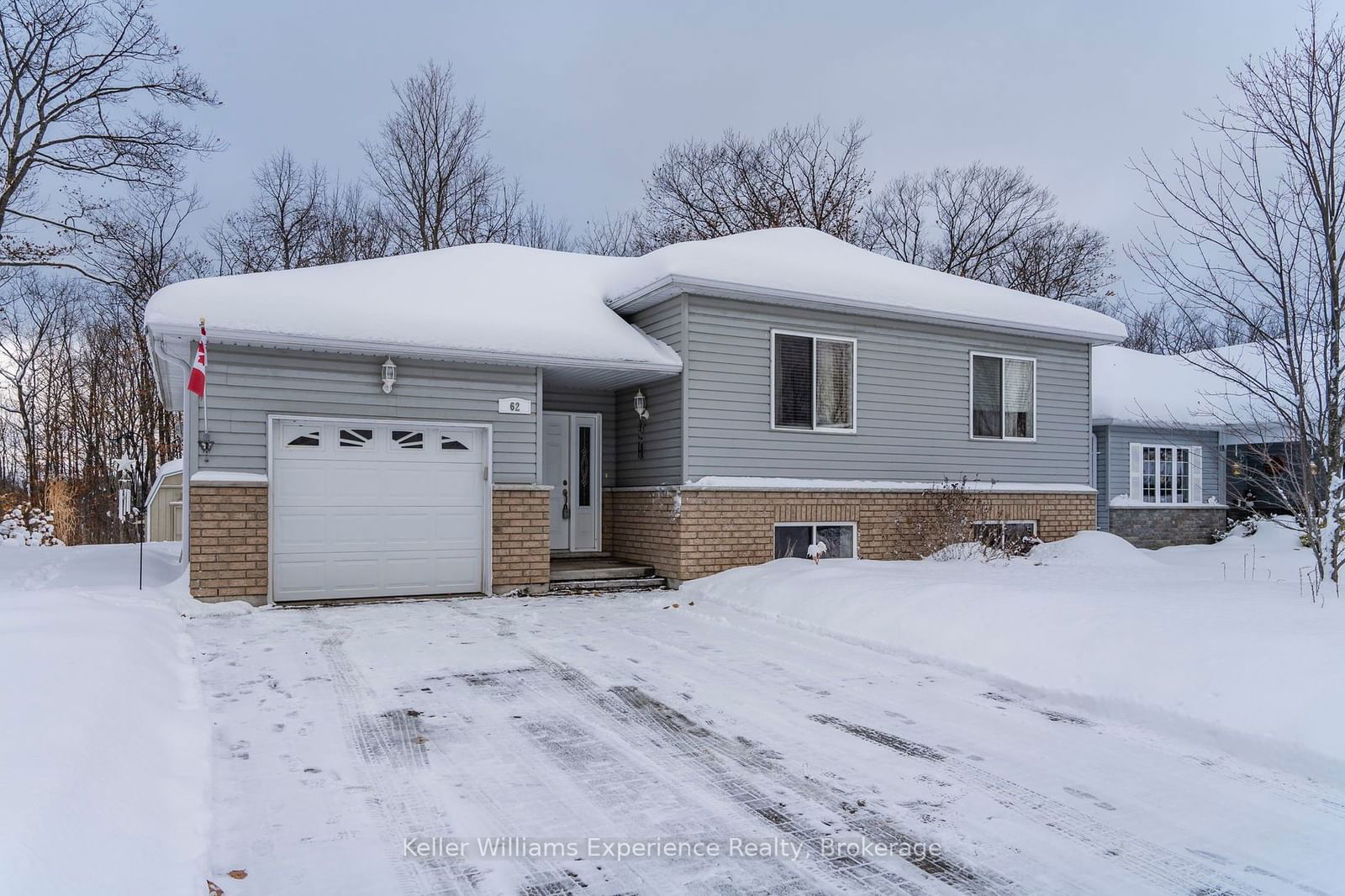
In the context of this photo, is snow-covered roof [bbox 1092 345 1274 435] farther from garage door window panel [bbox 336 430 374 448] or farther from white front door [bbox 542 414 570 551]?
garage door window panel [bbox 336 430 374 448]

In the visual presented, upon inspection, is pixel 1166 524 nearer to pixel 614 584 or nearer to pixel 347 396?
pixel 614 584

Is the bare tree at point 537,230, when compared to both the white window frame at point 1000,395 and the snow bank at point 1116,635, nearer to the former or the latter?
the white window frame at point 1000,395

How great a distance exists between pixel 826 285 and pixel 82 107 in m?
13.8

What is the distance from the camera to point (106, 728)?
13.1ft

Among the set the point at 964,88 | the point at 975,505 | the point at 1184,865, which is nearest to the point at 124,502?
the point at 975,505

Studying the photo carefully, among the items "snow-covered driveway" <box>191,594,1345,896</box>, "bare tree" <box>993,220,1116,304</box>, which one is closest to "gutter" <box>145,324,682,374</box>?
"snow-covered driveway" <box>191,594,1345,896</box>

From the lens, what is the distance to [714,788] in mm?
4031

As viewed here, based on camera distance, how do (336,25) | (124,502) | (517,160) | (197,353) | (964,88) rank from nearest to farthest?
(197,353), (124,502), (964,88), (336,25), (517,160)

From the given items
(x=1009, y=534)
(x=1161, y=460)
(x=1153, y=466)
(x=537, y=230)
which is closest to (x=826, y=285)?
(x=1009, y=534)

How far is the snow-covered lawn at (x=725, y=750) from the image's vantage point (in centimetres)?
319

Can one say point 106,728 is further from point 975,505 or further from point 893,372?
point 975,505

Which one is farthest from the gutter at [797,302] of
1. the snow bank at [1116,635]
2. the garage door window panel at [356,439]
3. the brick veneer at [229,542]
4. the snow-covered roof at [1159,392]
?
the brick veneer at [229,542]

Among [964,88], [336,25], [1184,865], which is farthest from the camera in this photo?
[336,25]

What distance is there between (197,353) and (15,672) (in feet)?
15.8
